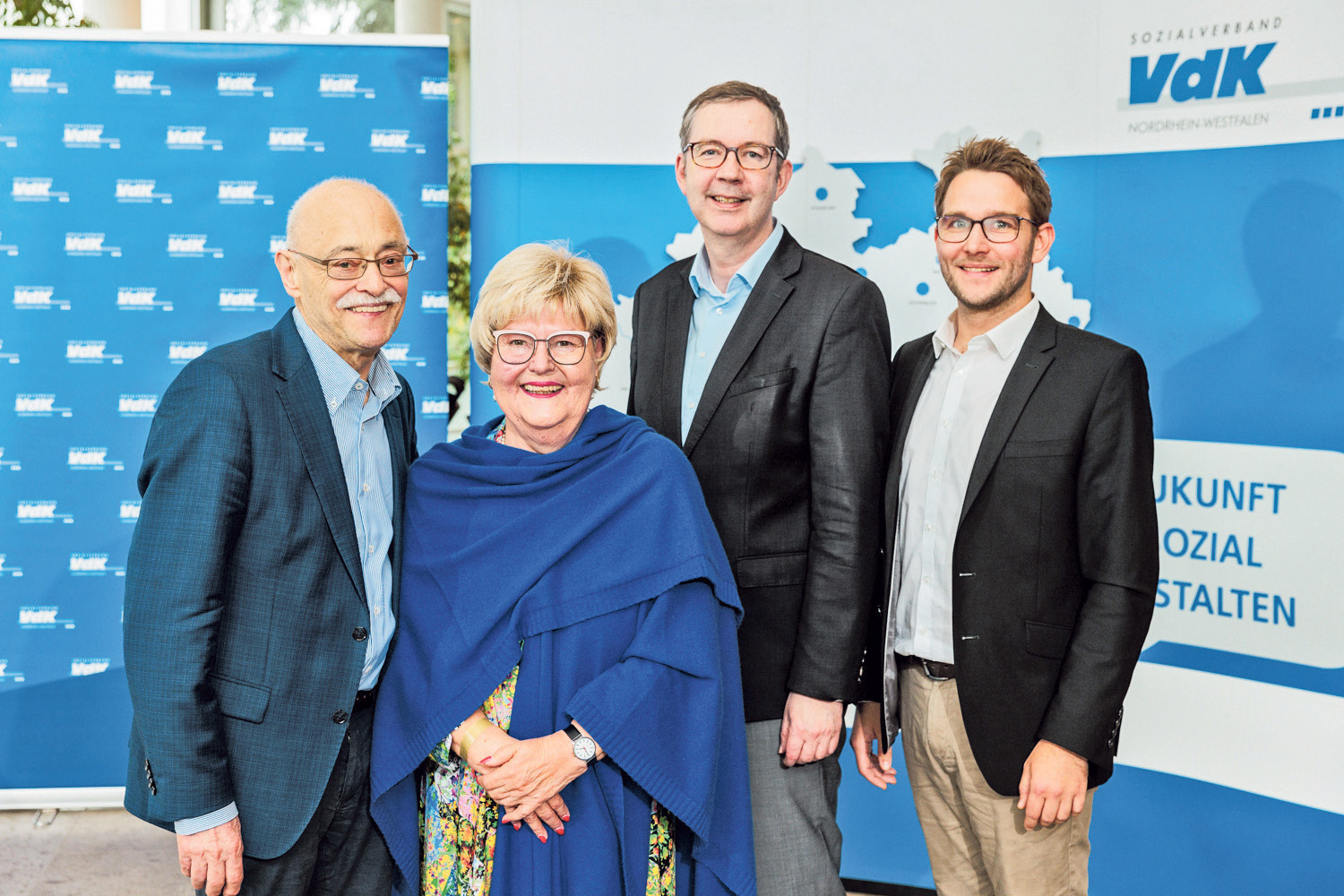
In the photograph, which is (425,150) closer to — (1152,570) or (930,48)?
(930,48)

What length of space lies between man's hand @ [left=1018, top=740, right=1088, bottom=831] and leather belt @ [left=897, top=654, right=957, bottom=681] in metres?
0.20

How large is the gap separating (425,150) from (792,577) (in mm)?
2439

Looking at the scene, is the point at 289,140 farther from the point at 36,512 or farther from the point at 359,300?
the point at 359,300

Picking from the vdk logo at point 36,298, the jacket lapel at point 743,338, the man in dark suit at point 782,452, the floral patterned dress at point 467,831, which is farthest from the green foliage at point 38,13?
the floral patterned dress at point 467,831

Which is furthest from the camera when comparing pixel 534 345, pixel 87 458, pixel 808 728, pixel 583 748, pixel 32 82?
pixel 87 458

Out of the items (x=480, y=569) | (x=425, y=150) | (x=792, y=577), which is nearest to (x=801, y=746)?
(x=792, y=577)

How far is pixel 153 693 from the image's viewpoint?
1.56 metres

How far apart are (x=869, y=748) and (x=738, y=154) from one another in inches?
53.8

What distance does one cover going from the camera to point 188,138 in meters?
3.57

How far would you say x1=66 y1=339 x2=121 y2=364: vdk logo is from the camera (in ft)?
11.9

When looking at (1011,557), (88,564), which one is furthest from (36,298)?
(1011,557)

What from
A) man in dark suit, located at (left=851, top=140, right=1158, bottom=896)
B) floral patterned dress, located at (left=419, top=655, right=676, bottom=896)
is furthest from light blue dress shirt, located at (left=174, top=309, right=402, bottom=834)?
man in dark suit, located at (left=851, top=140, right=1158, bottom=896)

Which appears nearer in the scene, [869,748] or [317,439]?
[317,439]

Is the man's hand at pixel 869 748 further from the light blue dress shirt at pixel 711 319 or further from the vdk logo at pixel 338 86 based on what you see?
the vdk logo at pixel 338 86
